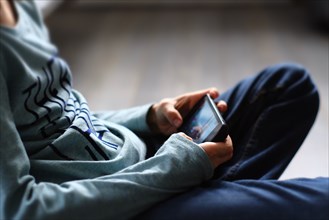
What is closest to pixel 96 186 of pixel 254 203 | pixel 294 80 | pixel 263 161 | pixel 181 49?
pixel 254 203

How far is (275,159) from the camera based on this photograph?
2.38 feet

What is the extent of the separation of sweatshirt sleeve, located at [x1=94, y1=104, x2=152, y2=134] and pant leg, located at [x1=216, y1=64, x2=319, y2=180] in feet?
0.47

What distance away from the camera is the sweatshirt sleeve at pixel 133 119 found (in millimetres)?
781

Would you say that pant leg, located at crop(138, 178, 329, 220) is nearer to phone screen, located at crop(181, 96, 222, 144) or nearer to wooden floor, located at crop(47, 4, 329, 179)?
phone screen, located at crop(181, 96, 222, 144)

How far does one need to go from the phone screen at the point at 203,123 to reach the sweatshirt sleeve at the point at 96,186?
0.08 m

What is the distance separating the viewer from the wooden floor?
1542 millimetres

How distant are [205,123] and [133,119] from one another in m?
0.14

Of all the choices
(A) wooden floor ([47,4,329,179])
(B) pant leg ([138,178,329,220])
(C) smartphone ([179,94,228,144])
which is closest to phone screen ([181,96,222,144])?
(C) smartphone ([179,94,228,144])

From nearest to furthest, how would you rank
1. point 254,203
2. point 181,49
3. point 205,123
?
point 254,203, point 205,123, point 181,49

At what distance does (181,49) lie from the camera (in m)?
1.93

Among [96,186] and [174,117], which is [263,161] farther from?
[96,186]

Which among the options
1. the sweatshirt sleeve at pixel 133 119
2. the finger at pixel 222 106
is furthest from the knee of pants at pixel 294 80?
the sweatshirt sleeve at pixel 133 119

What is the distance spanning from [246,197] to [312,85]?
35 centimetres

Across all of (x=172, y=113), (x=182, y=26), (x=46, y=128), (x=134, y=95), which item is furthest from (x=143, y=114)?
(x=182, y=26)
